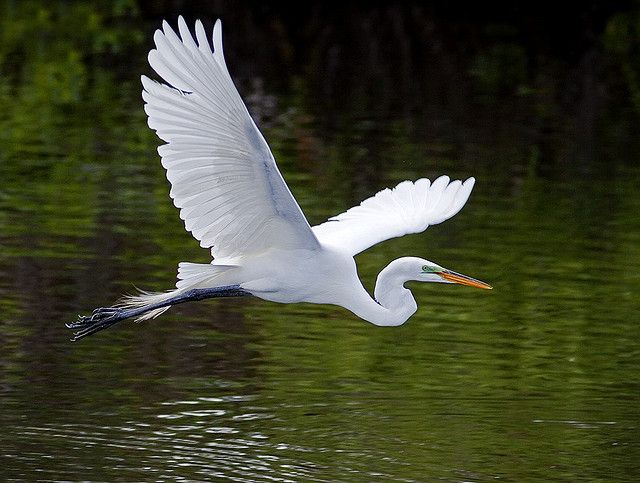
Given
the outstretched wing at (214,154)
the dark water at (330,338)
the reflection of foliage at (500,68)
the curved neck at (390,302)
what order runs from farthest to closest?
1. the reflection of foliage at (500,68)
2. the curved neck at (390,302)
3. the dark water at (330,338)
4. the outstretched wing at (214,154)

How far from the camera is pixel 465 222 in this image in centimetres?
1249

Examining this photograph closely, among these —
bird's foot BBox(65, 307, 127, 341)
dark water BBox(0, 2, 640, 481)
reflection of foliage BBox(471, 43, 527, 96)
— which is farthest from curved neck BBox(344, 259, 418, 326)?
reflection of foliage BBox(471, 43, 527, 96)

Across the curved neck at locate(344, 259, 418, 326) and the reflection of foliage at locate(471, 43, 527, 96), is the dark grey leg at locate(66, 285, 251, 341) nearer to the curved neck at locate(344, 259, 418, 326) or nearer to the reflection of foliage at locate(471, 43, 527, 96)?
the curved neck at locate(344, 259, 418, 326)

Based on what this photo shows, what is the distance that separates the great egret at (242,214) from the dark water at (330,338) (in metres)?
0.57

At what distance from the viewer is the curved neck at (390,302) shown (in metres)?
7.43

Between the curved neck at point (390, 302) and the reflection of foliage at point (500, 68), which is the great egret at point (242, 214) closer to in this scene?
the curved neck at point (390, 302)

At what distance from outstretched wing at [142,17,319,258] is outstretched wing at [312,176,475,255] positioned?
0.59 m

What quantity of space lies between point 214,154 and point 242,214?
523mm

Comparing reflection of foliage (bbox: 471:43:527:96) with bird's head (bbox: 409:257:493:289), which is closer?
bird's head (bbox: 409:257:493:289)

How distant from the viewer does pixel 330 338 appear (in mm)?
9016

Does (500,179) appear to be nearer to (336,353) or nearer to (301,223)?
(336,353)

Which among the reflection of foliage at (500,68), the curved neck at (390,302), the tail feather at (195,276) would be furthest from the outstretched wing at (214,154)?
the reflection of foliage at (500,68)

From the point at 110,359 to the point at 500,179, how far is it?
702 centimetres

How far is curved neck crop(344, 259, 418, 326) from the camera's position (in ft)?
24.4
